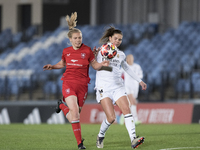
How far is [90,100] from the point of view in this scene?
667 inches

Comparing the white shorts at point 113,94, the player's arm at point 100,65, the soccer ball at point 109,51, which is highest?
the soccer ball at point 109,51

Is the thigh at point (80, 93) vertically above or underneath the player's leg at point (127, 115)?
above

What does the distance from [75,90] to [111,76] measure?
0.69 meters

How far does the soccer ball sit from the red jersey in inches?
9.5

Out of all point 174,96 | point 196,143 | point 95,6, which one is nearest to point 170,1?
point 95,6

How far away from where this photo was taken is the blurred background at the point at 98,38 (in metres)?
16.4

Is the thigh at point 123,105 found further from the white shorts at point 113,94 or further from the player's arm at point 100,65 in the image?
the player's arm at point 100,65

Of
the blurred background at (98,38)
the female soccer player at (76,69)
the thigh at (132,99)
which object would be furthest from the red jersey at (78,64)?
the blurred background at (98,38)

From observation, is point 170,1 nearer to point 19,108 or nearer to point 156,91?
point 156,91

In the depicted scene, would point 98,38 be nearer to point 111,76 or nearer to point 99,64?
point 111,76

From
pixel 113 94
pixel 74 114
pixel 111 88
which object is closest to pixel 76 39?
pixel 111 88

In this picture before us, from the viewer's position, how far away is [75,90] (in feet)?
23.8

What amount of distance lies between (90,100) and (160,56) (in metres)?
4.10

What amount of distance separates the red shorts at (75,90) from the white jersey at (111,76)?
0.35m
